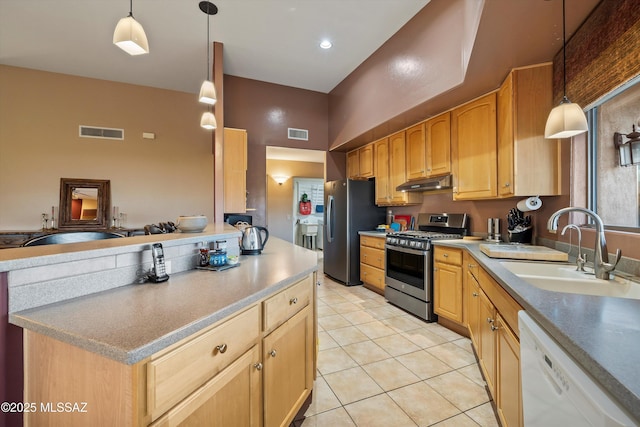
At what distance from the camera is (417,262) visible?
3029mm

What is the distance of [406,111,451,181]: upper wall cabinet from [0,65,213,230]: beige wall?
3.69 metres

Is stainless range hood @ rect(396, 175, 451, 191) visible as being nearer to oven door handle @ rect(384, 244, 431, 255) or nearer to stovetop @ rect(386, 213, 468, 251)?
stovetop @ rect(386, 213, 468, 251)

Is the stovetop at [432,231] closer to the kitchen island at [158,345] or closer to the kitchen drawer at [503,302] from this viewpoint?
the kitchen drawer at [503,302]

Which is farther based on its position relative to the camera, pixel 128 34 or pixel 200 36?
pixel 200 36

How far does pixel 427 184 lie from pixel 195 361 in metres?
3.04

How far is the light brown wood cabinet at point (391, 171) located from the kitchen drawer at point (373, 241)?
0.58 m

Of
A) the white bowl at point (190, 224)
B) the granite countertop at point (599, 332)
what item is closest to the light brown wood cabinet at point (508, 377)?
the granite countertop at point (599, 332)

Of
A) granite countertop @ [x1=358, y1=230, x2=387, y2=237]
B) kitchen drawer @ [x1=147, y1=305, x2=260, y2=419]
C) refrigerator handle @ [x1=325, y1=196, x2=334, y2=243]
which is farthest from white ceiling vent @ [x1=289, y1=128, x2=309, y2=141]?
kitchen drawer @ [x1=147, y1=305, x2=260, y2=419]

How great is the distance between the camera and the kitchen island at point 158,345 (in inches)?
28.2

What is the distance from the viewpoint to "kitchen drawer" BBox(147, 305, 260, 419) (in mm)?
727

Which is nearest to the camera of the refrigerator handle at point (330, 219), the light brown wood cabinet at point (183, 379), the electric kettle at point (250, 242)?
the light brown wood cabinet at point (183, 379)

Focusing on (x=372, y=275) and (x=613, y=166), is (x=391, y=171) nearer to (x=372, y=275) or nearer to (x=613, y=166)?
(x=372, y=275)

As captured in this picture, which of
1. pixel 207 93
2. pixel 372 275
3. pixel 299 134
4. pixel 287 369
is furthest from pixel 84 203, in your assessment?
pixel 287 369

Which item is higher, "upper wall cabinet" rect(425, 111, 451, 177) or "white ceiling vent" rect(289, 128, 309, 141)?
"white ceiling vent" rect(289, 128, 309, 141)
